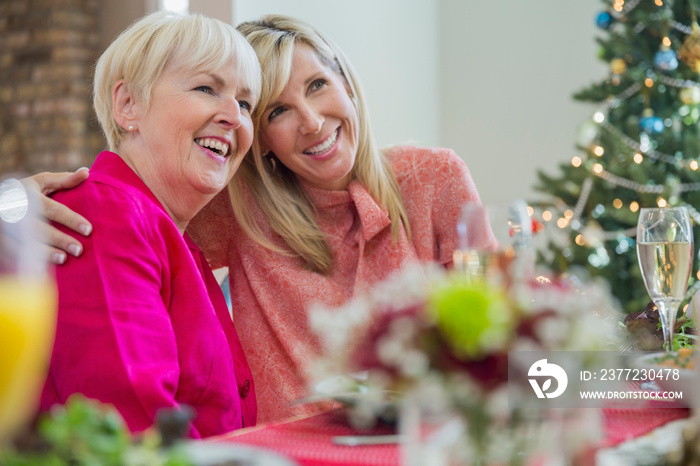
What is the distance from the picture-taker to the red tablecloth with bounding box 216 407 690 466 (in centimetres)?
68

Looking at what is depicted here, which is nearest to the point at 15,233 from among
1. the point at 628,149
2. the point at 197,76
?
the point at 197,76

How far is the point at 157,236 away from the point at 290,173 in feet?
2.07

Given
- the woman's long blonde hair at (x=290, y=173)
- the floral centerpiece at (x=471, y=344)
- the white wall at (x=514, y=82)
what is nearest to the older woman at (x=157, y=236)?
the woman's long blonde hair at (x=290, y=173)

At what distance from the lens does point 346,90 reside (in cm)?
182

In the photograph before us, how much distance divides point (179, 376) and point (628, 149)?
2812 millimetres

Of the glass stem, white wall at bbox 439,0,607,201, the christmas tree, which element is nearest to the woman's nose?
the glass stem

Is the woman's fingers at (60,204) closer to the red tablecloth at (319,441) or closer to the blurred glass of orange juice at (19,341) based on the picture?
the red tablecloth at (319,441)

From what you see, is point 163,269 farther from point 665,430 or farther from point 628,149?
point 628,149

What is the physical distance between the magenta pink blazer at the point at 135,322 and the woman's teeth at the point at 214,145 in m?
0.17

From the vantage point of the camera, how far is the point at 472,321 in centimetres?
49

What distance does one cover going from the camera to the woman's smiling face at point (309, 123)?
170cm

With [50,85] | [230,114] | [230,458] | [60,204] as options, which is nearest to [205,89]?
[230,114]

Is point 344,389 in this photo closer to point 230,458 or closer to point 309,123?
point 230,458

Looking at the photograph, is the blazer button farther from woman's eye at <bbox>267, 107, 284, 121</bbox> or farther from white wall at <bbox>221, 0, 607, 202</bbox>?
white wall at <bbox>221, 0, 607, 202</bbox>
